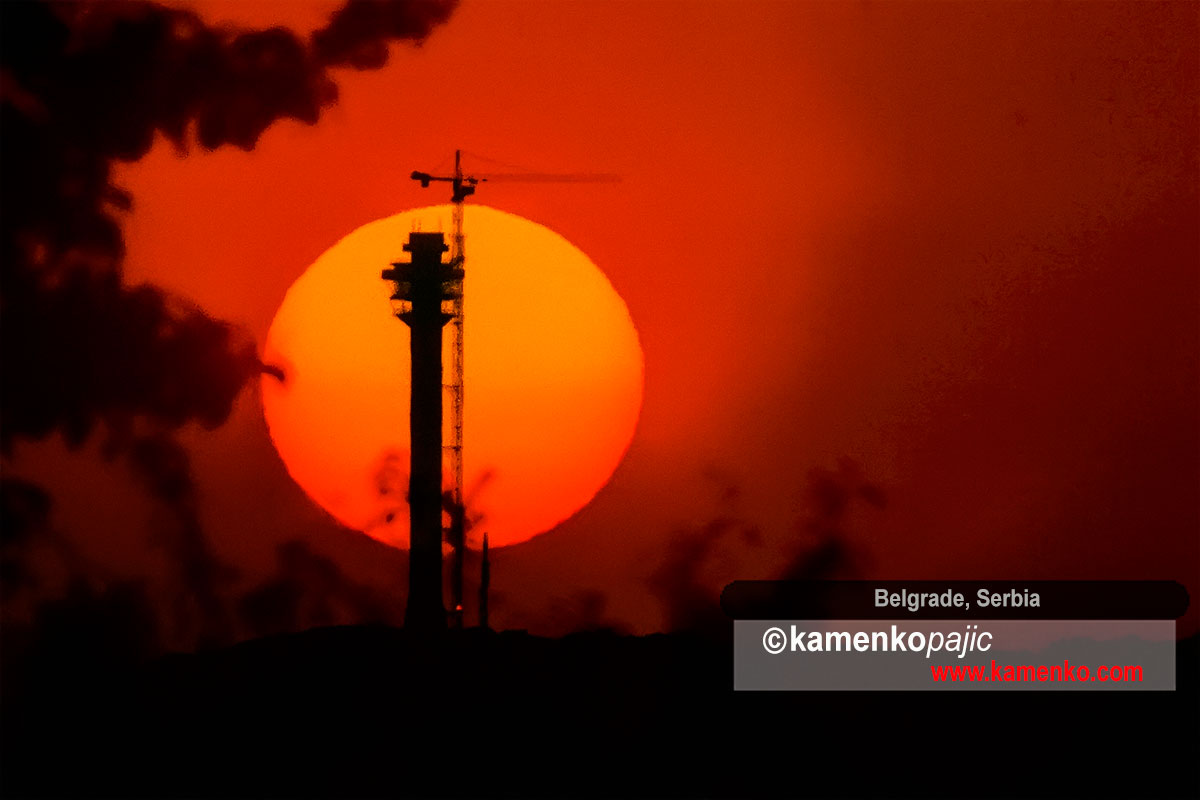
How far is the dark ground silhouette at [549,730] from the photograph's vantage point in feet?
166

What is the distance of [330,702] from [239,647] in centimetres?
736

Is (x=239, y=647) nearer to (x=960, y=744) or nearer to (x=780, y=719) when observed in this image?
(x=780, y=719)

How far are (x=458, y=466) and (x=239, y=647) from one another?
11568mm

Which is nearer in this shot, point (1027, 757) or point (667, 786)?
point (667, 786)

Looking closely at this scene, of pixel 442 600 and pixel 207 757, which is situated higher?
pixel 442 600

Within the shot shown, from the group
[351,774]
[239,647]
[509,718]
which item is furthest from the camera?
[239,647]

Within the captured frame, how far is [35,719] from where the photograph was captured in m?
55.5

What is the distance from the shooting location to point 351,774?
4938 cm

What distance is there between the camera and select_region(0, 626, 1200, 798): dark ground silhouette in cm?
5053

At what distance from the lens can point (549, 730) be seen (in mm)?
53469

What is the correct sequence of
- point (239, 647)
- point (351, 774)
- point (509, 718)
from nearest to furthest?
1. point (351, 774)
2. point (509, 718)
3. point (239, 647)

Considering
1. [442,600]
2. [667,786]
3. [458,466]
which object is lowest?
[667,786]

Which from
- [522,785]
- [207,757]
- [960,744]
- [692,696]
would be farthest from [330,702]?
[960,744]

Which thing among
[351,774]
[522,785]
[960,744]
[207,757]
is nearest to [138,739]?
[207,757]
